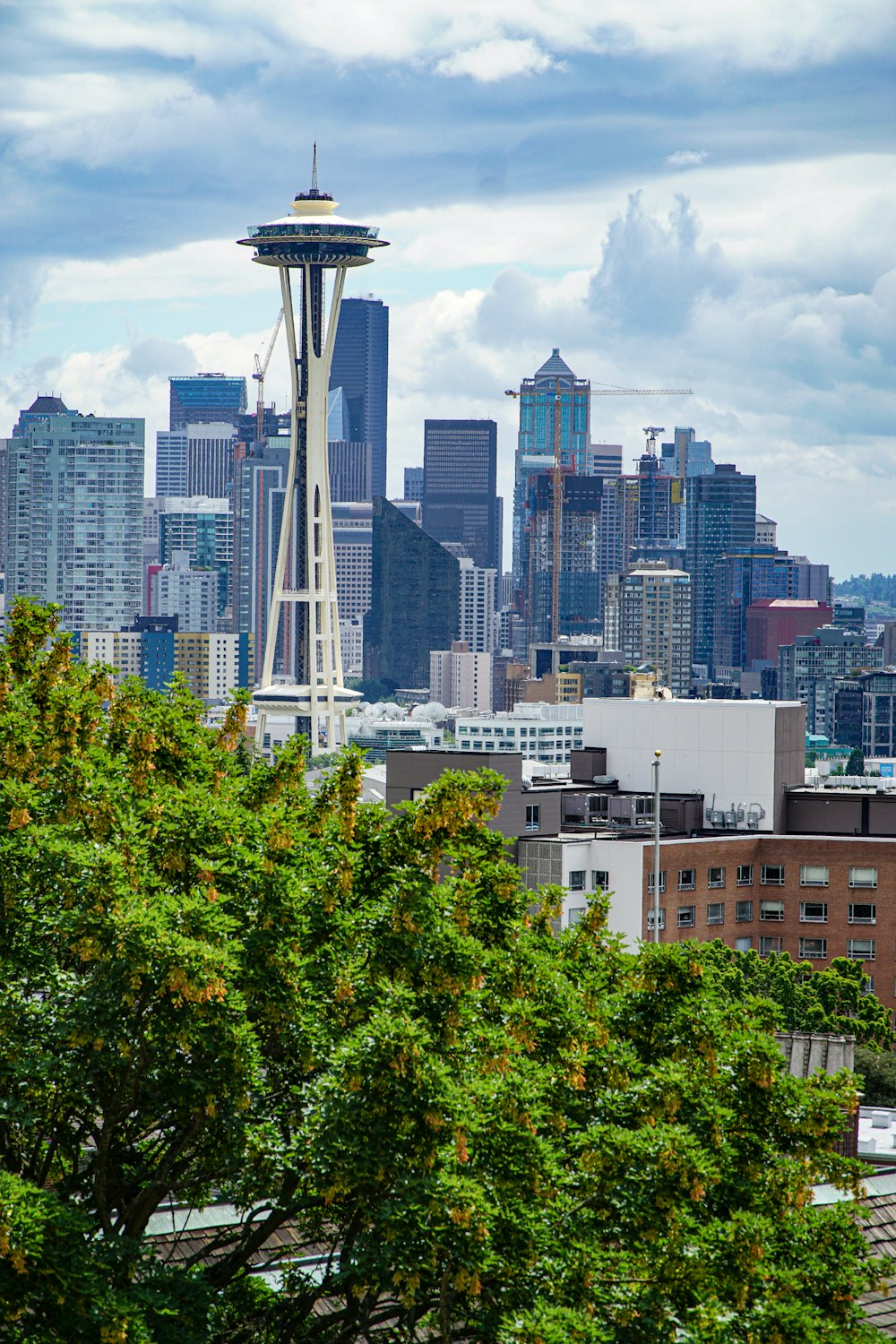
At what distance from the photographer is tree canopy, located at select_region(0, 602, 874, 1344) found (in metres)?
23.8

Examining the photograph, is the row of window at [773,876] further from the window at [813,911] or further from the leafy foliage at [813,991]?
the leafy foliage at [813,991]

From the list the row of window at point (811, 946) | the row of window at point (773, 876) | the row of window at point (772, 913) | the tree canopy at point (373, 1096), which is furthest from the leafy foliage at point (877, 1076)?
the tree canopy at point (373, 1096)

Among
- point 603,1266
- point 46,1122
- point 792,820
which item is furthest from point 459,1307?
point 792,820

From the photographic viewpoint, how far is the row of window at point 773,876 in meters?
93.2

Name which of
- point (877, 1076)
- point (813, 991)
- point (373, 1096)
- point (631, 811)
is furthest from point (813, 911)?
point (373, 1096)

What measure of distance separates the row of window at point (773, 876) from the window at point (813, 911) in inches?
29.7

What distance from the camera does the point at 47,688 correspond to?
104 feet

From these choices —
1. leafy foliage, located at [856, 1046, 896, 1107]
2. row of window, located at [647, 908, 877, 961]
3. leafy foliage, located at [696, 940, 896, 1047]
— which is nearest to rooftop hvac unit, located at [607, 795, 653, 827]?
row of window, located at [647, 908, 877, 961]

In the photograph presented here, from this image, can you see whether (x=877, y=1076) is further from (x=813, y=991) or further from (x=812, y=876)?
(x=812, y=876)

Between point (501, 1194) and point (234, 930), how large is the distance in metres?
4.46

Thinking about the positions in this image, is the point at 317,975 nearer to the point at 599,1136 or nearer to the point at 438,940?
the point at 438,940

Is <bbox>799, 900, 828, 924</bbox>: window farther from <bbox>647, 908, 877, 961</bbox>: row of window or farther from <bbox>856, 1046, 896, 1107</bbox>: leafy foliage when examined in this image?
<bbox>856, 1046, 896, 1107</bbox>: leafy foliage

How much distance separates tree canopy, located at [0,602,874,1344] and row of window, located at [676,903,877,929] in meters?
64.6

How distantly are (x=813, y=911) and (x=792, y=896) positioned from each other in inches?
42.9
